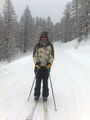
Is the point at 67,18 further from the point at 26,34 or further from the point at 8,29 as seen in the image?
the point at 8,29

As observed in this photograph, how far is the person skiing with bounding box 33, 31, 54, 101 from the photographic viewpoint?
6.36 metres

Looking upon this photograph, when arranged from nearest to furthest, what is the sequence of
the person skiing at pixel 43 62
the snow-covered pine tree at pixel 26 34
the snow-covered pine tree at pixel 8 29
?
the person skiing at pixel 43 62
the snow-covered pine tree at pixel 8 29
the snow-covered pine tree at pixel 26 34

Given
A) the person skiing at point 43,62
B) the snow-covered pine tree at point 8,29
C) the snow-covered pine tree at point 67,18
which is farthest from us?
the snow-covered pine tree at point 67,18

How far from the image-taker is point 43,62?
6.39 meters

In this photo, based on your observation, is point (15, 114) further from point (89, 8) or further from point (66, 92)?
point (89, 8)

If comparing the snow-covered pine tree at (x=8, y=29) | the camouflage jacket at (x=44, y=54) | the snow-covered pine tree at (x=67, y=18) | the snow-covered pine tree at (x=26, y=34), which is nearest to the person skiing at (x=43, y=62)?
the camouflage jacket at (x=44, y=54)

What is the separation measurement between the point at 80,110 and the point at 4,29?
3664 centimetres

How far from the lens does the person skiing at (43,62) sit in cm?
636

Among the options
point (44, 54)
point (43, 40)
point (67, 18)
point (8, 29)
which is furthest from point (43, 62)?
point (67, 18)

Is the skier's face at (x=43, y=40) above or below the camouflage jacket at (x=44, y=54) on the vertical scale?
above

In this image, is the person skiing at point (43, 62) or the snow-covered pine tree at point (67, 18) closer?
the person skiing at point (43, 62)

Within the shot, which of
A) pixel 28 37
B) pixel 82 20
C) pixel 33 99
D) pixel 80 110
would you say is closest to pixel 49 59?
pixel 33 99

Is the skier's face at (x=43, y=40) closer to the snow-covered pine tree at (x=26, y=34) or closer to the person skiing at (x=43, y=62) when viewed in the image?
the person skiing at (x=43, y=62)

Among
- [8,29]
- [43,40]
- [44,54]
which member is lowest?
[44,54]
